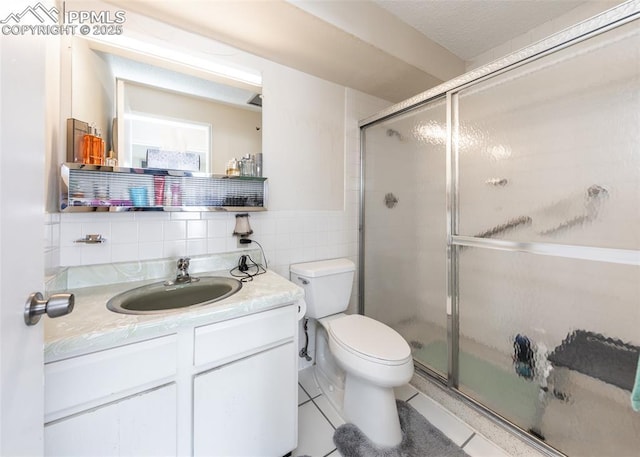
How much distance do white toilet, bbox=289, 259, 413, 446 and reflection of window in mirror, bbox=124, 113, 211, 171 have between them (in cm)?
87

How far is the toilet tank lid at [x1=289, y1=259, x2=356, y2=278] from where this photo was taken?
1.54 metres

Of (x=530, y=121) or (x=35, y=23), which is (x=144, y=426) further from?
(x=530, y=121)

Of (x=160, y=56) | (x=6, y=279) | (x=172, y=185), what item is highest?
(x=160, y=56)

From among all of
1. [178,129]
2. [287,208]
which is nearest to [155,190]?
[178,129]

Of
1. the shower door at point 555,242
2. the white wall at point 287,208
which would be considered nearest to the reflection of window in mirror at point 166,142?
the white wall at point 287,208

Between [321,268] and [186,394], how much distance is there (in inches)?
36.3

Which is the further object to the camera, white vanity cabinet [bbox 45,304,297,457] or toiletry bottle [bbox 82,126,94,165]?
toiletry bottle [bbox 82,126,94,165]

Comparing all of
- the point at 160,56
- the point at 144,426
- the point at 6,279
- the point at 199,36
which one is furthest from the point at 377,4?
the point at 144,426

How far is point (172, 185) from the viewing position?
4.07 ft

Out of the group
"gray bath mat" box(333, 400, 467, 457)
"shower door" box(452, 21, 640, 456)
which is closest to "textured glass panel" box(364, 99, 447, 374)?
"shower door" box(452, 21, 640, 456)

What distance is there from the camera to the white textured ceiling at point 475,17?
1.42 metres

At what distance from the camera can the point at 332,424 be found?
131cm

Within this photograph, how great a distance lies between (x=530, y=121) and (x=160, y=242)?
1908mm

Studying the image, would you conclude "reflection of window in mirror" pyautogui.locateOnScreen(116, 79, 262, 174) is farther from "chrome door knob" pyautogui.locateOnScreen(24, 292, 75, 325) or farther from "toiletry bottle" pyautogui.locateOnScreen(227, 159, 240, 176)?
"chrome door knob" pyautogui.locateOnScreen(24, 292, 75, 325)
